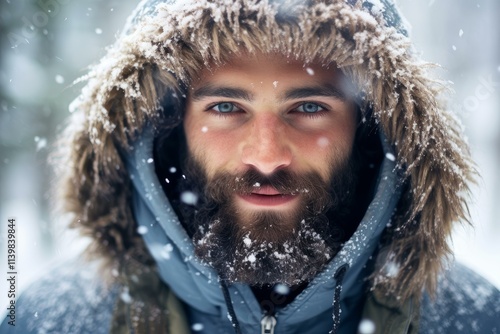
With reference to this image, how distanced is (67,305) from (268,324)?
965 millimetres

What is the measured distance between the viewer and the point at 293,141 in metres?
1.91

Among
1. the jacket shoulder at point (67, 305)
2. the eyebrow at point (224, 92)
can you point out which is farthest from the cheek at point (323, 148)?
the jacket shoulder at point (67, 305)

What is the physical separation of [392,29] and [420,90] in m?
0.25

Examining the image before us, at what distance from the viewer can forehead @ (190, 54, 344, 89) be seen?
1.85 metres

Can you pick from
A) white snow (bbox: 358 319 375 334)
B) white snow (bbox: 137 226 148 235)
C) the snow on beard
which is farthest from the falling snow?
white snow (bbox: 358 319 375 334)

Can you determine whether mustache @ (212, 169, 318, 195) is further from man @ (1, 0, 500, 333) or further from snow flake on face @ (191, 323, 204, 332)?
snow flake on face @ (191, 323, 204, 332)

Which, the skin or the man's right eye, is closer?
the skin

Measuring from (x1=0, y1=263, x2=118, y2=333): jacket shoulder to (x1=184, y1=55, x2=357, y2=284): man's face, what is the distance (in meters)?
0.58

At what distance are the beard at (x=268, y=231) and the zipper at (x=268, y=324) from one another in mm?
144

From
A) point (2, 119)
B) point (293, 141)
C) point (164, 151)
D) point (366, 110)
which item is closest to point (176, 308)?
point (164, 151)

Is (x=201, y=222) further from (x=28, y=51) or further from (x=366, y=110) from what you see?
(x=28, y=51)

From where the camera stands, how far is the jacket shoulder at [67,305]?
80.7 inches

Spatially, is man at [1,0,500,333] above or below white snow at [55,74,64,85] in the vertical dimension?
below

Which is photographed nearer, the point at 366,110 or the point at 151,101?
the point at 151,101
